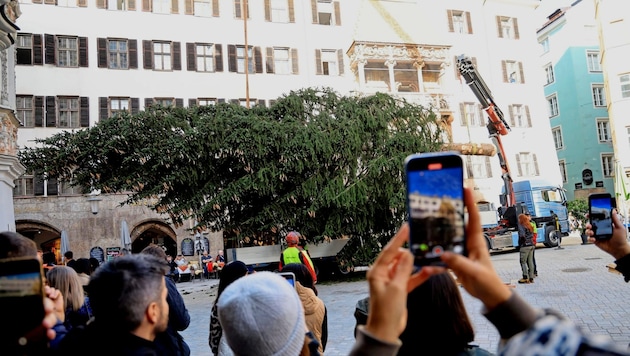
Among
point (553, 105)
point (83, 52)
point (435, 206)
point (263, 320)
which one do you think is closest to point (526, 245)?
point (263, 320)

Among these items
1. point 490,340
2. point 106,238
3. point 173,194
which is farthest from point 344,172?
point 106,238

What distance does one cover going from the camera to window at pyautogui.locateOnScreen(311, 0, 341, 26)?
107 ft

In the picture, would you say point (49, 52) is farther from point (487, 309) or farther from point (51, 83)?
point (487, 309)

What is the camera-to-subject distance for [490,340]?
791 centimetres

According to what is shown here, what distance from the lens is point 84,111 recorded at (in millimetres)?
27516

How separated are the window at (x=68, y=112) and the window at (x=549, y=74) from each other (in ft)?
131

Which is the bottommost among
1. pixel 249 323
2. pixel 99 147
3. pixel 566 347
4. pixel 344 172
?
pixel 249 323

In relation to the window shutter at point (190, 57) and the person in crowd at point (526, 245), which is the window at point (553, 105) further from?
the person in crowd at point (526, 245)

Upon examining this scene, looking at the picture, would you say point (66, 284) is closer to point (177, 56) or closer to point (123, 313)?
point (123, 313)

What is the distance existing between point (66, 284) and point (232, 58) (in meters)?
27.3

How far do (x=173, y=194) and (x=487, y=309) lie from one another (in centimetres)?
1850

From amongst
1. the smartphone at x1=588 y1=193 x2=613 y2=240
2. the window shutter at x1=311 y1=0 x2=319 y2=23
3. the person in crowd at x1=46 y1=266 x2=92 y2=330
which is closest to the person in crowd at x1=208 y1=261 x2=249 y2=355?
the person in crowd at x1=46 y1=266 x2=92 y2=330

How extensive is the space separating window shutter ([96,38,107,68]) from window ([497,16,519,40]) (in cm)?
2621

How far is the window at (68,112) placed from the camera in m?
27.3
